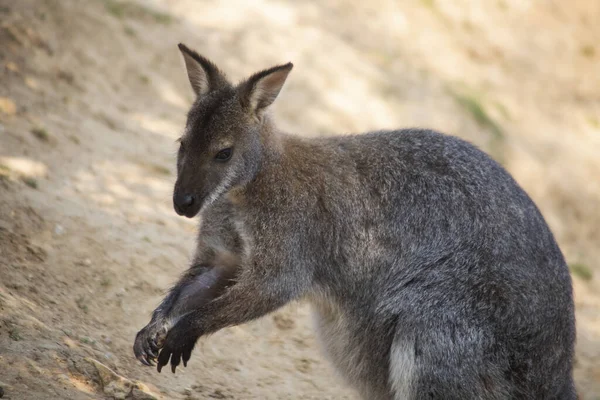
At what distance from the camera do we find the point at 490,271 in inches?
233

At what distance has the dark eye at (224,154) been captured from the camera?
5.86 metres

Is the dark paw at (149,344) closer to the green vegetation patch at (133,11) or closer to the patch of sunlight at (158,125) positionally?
the patch of sunlight at (158,125)

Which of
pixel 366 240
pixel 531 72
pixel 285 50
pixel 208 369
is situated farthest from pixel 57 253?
pixel 531 72

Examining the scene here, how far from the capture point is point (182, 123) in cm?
1076

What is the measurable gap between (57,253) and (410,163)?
3319mm

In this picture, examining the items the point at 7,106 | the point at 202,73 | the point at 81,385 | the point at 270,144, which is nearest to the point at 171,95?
the point at 7,106

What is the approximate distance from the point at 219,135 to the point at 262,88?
0.51m

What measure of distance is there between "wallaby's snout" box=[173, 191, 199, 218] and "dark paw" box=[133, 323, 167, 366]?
3.38 ft

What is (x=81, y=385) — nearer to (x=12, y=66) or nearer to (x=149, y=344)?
(x=149, y=344)

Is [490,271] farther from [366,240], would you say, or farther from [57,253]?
[57,253]

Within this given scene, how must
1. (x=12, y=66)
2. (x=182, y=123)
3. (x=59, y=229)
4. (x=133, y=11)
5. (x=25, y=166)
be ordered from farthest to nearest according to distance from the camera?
(x=133, y=11) < (x=182, y=123) < (x=12, y=66) < (x=25, y=166) < (x=59, y=229)

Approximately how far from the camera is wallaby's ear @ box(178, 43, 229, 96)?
6152 millimetres

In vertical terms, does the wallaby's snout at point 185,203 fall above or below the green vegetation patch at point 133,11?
below

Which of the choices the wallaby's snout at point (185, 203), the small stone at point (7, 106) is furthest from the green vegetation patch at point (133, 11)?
the wallaby's snout at point (185, 203)
